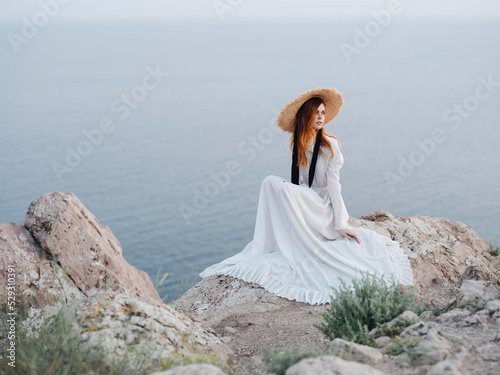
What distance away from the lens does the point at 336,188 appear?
5559 mm

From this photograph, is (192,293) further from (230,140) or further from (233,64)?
(233,64)

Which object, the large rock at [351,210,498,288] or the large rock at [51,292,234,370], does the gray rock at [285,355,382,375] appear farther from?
the large rock at [351,210,498,288]

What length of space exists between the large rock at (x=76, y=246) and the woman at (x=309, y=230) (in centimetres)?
119

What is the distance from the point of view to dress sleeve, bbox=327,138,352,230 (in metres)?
5.51

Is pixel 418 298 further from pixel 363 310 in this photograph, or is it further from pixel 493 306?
pixel 363 310

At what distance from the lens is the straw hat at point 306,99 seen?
552 cm

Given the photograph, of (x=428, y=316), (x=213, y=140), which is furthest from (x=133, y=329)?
(x=213, y=140)

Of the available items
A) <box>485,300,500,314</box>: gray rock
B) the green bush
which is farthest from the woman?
<box>485,300,500,314</box>: gray rock

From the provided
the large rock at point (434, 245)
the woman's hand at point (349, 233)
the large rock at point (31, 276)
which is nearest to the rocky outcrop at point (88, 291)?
the large rock at point (31, 276)

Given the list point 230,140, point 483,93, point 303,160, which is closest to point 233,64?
point 483,93

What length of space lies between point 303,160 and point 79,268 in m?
2.51

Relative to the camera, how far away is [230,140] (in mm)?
25641

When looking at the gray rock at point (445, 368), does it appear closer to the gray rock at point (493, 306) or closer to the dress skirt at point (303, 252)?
the gray rock at point (493, 306)

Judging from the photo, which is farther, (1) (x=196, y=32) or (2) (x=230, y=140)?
(1) (x=196, y=32)
